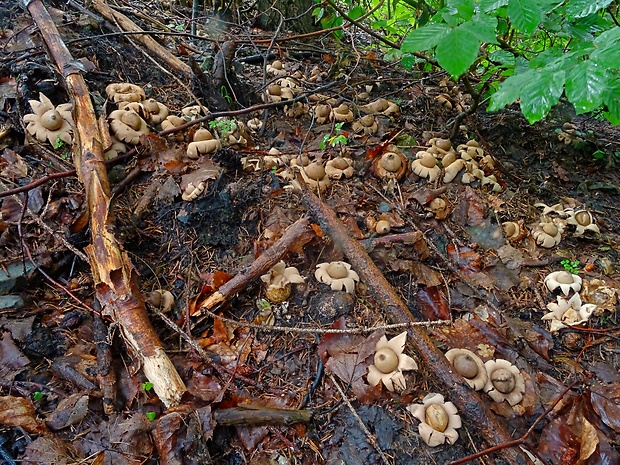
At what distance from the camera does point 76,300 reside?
2568 millimetres

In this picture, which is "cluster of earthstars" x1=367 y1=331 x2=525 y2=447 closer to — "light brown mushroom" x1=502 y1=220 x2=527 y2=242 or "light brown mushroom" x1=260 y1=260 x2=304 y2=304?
"light brown mushroom" x1=260 y1=260 x2=304 y2=304

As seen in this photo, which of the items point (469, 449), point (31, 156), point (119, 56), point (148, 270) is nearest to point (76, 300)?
point (148, 270)

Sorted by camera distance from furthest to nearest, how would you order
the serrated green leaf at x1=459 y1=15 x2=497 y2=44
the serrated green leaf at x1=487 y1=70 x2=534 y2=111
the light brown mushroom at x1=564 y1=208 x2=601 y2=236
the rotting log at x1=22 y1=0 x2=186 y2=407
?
the light brown mushroom at x1=564 y1=208 x2=601 y2=236
the rotting log at x1=22 y1=0 x2=186 y2=407
the serrated green leaf at x1=487 y1=70 x2=534 y2=111
the serrated green leaf at x1=459 y1=15 x2=497 y2=44

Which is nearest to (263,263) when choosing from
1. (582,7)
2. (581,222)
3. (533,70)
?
(533,70)

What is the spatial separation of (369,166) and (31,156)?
9.63 feet

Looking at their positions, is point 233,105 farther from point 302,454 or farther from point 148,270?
point 302,454

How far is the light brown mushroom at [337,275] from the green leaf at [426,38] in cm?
143

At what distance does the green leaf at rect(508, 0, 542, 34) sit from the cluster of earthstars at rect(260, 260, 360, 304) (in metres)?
1.72

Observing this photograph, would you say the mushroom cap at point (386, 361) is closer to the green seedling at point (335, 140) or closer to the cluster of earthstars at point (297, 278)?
the cluster of earthstars at point (297, 278)

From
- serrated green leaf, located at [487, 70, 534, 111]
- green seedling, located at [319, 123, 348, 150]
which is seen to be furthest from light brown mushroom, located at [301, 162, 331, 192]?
serrated green leaf, located at [487, 70, 534, 111]

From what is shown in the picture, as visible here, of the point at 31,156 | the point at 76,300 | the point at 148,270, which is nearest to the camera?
the point at 76,300

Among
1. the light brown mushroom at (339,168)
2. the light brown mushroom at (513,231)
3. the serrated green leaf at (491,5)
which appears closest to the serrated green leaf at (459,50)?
the serrated green leaf at (491,5)

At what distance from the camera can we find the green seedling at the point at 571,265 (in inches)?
129

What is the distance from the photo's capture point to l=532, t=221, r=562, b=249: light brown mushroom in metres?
3.43
